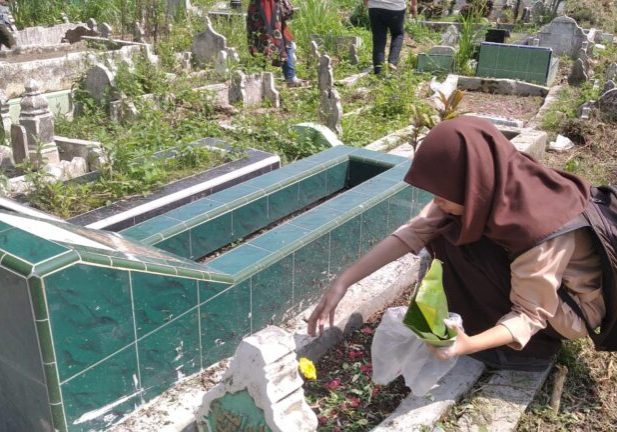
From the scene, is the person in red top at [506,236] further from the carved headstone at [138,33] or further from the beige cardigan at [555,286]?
the carved headstone at [138,33]

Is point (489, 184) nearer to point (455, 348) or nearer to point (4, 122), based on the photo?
point (455, 348)

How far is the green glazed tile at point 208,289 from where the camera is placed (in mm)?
2070

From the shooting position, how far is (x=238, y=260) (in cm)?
232

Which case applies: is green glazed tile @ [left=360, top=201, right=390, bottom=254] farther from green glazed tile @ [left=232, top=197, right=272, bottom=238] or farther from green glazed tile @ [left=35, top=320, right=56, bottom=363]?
green glazed tile @ [left=35, top=320, right=56, bottom=363]

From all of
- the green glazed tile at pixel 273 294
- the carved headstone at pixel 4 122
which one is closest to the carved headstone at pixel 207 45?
the carved headstone at pixel 4 122

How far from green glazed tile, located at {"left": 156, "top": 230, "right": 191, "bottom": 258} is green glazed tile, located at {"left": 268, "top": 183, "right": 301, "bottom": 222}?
23.5 inches

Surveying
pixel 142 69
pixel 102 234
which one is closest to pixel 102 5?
pixel 142 69

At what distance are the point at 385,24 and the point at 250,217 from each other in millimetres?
5100

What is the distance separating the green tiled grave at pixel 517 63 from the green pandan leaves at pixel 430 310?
700 centimetres

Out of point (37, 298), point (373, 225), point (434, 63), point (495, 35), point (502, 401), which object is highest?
point (37, 298)

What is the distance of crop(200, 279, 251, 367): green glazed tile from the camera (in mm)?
2150

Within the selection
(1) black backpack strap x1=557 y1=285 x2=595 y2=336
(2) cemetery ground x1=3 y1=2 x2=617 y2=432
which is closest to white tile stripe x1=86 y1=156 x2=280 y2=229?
(2) cemetery ground x1=3 y1=2 x2=617 y2=432

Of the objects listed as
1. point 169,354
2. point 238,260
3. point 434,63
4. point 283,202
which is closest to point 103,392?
point 169,354

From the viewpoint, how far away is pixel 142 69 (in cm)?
611
